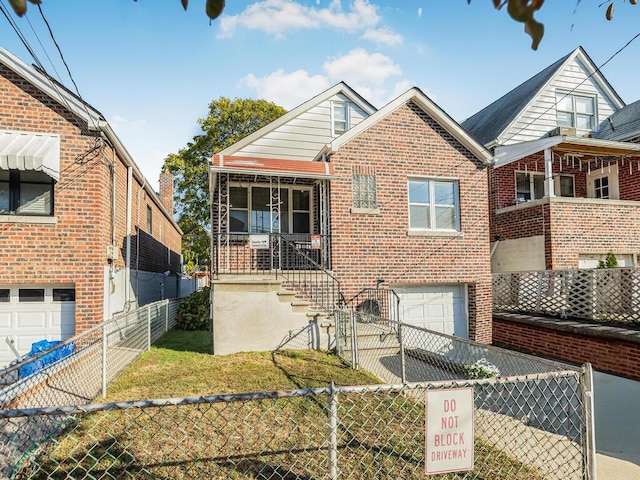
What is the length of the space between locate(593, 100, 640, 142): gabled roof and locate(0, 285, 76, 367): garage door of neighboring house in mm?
17787

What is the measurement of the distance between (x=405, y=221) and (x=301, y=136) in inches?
193

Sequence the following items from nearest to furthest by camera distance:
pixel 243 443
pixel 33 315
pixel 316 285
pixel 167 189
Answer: pixel 243 443, pixel 33 315, pixel 316 285, pixel 167 189

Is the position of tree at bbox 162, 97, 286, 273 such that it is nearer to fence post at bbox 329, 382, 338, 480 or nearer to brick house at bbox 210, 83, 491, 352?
brick house at bbox 210, 83, 491, 352

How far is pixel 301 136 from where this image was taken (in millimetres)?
13820

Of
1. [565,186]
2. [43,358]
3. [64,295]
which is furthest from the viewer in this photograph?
[565,186]

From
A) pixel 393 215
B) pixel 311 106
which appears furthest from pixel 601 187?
pixel 311 106

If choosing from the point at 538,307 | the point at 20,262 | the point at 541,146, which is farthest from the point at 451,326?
the point at 20,262

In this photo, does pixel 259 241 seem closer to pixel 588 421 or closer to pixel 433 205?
pixel 433 205

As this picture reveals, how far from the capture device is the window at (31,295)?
9.18 meters

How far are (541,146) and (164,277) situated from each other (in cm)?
1572

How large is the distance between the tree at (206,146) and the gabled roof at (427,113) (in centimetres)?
1538

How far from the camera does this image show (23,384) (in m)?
4.66

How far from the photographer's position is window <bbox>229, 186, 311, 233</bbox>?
1222 centimetres

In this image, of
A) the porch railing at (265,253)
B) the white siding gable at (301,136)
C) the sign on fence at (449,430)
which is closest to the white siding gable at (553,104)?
the white siding gable at (301,136)
